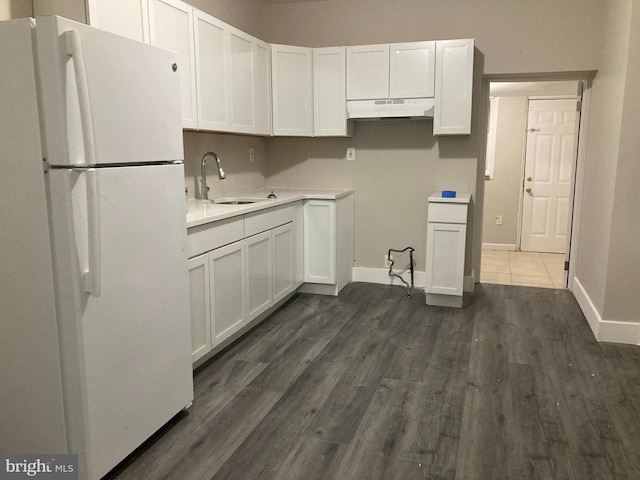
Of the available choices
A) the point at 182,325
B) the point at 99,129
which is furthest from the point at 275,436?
the point at 99,129

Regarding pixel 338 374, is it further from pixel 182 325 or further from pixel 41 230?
pixel 41 230

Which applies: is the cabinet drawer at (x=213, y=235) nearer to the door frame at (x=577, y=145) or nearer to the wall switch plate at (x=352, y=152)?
the wall switch plate at (x=352, y=152)

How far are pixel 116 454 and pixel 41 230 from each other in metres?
0.90

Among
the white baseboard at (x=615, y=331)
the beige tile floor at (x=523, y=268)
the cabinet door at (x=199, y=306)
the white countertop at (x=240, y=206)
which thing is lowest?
the beige tile floor at (x=523, y=268)

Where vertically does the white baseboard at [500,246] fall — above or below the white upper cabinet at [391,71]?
below

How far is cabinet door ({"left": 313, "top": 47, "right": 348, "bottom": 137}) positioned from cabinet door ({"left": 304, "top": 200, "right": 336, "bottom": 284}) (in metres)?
0.70

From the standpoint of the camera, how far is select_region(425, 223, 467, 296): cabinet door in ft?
13.2

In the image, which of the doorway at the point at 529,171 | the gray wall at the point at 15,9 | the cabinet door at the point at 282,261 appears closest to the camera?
the gray wall at the point at 15,9

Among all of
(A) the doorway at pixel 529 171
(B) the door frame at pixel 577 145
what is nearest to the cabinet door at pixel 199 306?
(B) the door frame at pixel 577 145

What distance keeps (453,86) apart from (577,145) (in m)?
1.36

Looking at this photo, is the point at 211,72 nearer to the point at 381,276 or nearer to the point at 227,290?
the point at 227,290

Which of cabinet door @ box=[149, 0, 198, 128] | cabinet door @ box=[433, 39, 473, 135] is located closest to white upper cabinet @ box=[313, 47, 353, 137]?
cabinet door @ box=[433, 39, 473, 135]

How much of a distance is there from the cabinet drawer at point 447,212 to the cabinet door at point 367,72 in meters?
1.05

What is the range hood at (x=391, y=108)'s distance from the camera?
13.8 ft
